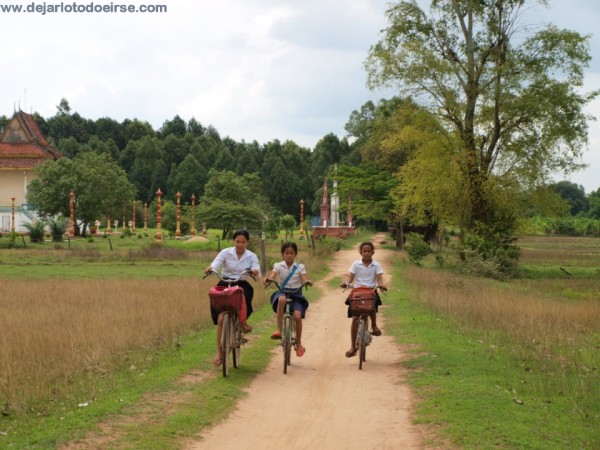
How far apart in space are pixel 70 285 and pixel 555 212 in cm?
2053

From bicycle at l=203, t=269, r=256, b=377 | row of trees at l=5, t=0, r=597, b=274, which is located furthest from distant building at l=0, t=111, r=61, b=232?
bicycle at l=203, t=269, r=256, b=377

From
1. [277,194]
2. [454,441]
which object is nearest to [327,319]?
[454,441]

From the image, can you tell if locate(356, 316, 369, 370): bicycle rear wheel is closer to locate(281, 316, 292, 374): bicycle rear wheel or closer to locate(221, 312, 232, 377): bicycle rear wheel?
locate(281, 316, 292, 374): bicycle rear wheel

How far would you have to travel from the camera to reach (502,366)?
400 inches

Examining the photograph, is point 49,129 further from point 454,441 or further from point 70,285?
point 454,441

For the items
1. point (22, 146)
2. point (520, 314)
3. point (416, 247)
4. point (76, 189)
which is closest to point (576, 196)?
point (22, 146)

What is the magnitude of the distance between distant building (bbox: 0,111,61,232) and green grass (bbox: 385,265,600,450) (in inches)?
2240

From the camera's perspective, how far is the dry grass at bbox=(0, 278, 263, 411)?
9.11 m

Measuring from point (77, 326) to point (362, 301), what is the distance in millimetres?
5485

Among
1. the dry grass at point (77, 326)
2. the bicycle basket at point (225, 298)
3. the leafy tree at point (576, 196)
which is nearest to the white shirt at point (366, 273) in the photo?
the bicycle basket at point (225, 298)

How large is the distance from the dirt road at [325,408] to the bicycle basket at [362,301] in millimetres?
802

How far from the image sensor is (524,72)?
3069cm

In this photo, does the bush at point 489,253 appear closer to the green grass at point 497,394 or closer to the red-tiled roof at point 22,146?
the green grass at point 497,394

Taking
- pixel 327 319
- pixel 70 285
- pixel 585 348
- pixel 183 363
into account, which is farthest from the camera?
pixel 70 285
